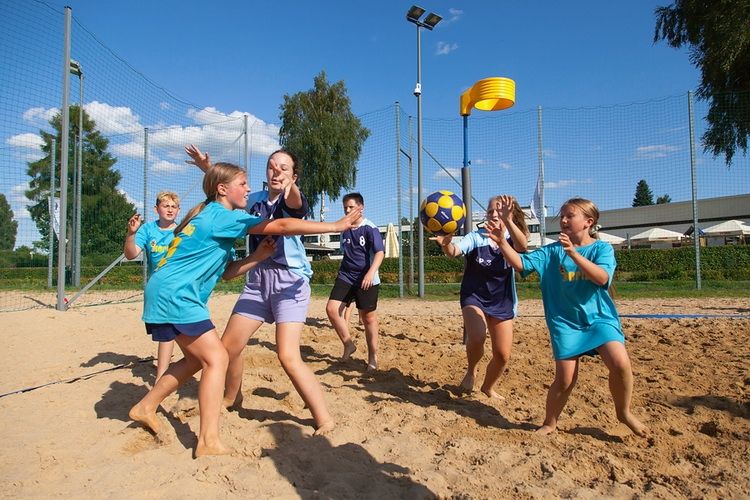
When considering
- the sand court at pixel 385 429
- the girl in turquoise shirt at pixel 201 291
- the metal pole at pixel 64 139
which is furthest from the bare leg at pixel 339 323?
the metal pole at pixel 64 139

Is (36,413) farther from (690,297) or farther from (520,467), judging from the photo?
(690,297)

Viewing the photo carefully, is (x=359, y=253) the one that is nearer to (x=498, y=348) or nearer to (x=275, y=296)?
(x=498, y=348)

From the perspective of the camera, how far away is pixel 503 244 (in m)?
3.44

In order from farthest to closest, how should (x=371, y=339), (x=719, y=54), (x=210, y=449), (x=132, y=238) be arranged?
(x=719, y=54)
(x=371, y=339)
(x=132, y=238)
(x=210, y=449)

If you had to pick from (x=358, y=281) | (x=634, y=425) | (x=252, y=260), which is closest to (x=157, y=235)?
(x=252, y=260)

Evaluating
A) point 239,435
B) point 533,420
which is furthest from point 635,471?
point 239,435

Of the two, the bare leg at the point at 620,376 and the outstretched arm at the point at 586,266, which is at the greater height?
the outstretched arm at the point at 586,266

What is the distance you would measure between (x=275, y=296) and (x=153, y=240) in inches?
66.1

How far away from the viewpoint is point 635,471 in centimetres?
266

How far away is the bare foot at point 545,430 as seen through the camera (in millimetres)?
3221

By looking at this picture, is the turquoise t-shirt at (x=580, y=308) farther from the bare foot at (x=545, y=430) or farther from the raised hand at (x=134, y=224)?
the raised hand at (x=134, y=224)

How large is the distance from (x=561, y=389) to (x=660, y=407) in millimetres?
1134

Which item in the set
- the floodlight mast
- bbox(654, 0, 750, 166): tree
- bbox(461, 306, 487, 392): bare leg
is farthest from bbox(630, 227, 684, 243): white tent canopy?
bbox(461, 306, 487, 392): bare leg

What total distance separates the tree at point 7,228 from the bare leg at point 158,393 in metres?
8.57
